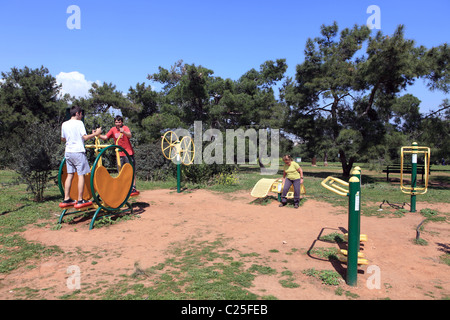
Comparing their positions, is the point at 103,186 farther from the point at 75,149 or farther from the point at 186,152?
the point at 186,152

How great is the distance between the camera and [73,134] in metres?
5.24

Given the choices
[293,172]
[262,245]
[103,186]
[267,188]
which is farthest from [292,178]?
[103,186]

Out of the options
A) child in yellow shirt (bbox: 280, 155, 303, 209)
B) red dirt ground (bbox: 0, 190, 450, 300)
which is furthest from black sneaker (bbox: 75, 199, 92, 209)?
child in yellow shirt (bbox: 280, 155, 303, 209)

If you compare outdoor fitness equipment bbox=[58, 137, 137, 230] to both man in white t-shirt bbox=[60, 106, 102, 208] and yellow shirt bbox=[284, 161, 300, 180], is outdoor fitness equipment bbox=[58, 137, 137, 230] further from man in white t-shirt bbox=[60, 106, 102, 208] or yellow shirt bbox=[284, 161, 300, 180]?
yellow shirt bbox=[284, 161, 300, 180]

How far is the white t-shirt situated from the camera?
5215mm

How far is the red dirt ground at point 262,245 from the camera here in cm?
321

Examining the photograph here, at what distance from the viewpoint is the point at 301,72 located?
17.9m

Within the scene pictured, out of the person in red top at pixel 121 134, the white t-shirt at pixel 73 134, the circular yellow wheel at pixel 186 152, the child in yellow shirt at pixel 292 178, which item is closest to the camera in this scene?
the white t-shirt at pixel 73 134

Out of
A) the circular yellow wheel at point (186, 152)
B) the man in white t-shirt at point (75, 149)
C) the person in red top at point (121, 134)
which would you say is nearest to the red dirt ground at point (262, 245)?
the man in white t-shirt at point (75, 149)

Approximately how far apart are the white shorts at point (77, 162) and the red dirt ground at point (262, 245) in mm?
1071

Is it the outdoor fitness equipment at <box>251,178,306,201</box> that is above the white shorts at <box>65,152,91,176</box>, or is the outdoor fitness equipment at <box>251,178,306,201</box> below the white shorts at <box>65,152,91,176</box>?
below

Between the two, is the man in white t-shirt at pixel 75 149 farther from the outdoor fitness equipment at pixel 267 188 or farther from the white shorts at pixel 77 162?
the outdoor fitness equipment at pixel 267 188

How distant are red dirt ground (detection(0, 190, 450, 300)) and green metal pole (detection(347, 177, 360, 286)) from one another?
15 centimetres
